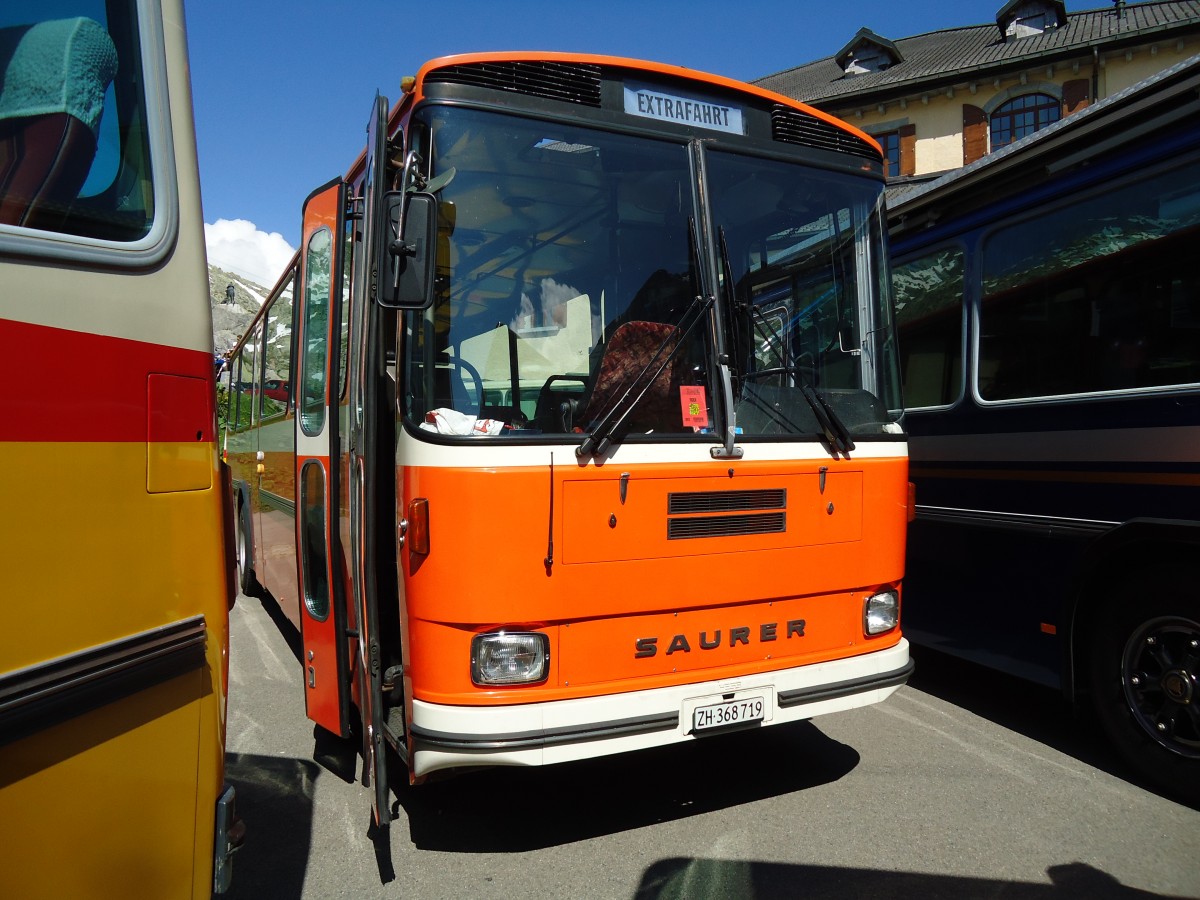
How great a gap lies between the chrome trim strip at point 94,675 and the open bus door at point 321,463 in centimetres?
187

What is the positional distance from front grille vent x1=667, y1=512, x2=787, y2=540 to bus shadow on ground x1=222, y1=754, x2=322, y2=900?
1.92 metres

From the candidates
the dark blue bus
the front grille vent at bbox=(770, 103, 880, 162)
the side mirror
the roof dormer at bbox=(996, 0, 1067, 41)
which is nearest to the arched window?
the roof dormer at bbox=(996, 0, 1067, 41)

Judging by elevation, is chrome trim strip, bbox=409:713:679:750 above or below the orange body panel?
below

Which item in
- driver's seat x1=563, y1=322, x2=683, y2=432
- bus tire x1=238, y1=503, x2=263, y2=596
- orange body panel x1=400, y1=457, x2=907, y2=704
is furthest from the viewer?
bus tire x1=238, y1=503, x2=263, y2=596

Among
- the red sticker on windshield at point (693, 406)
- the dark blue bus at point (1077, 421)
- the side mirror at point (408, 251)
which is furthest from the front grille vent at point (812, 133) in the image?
the side mirror at point (408, 251)

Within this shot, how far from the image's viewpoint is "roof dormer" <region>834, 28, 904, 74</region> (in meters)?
32.0

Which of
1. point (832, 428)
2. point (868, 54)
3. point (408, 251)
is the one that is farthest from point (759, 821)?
point (868, 54)

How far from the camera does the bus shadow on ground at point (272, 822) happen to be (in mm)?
3400

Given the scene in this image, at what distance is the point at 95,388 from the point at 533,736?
1.87 metres

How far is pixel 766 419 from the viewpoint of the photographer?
3678 millimetres

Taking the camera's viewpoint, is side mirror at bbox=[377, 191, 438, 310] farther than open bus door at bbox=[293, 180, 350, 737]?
No

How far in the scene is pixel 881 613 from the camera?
155 inches

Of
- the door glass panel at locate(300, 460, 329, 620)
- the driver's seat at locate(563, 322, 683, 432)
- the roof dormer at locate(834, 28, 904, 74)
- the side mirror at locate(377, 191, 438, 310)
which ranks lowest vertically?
the door glass panel at locate(300, 460, 329, 620)

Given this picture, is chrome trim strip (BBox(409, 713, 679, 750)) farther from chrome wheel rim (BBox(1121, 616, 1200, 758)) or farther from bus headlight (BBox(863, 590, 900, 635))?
chrome wheel rim (BBox(1121, 616, 1200, 758))
